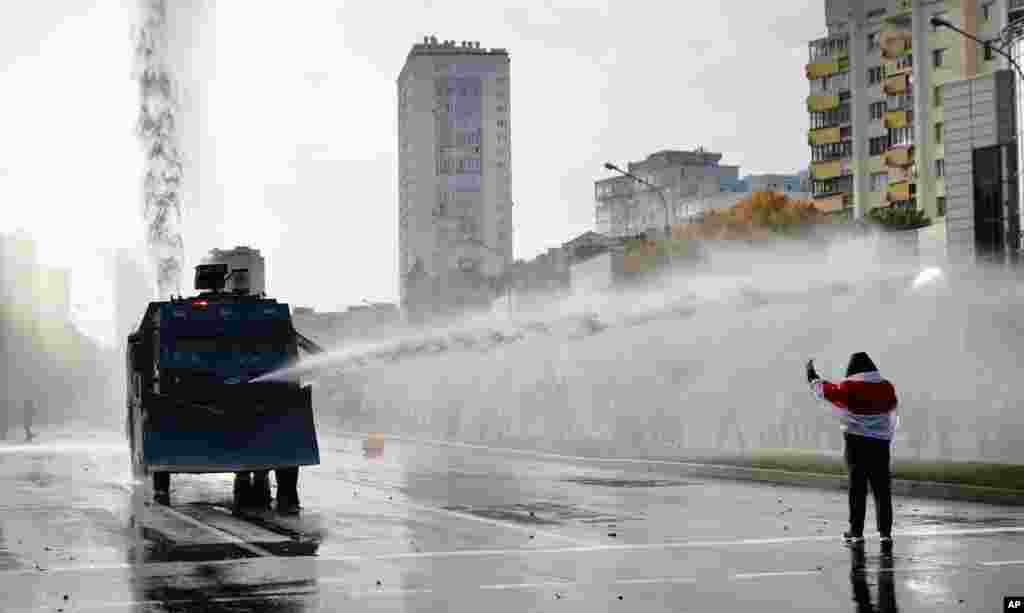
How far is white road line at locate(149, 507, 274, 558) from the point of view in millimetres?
16203

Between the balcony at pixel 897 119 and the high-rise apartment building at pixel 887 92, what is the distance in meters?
0.06

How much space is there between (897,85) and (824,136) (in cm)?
1472

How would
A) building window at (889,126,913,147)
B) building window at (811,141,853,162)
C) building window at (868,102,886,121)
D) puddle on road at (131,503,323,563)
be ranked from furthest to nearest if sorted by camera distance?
building window at (811,141,853,162), building window at (868,102,886,121), building window at (889,126,913,147), puddle on road at (131,503,323,563)

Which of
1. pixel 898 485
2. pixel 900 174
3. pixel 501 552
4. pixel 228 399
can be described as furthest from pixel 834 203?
pixel 501 552

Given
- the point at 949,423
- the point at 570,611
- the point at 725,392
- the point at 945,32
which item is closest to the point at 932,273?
the point at 570,611

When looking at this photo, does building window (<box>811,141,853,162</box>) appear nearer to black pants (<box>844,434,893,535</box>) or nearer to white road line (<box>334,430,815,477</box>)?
white road line (<box>334,430,815,477</box>)

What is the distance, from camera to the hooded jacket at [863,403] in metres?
16.0

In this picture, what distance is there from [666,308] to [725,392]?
2589 centimetres

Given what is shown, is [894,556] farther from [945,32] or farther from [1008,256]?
[945,32]

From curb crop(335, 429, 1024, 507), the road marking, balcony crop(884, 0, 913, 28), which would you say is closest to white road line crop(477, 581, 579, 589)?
the road marking

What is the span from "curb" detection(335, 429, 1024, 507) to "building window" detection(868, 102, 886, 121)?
257ft

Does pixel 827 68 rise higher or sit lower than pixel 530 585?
higher

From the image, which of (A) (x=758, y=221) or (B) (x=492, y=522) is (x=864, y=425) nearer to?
(B) (x=492, y=522)

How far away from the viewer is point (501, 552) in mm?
15844
